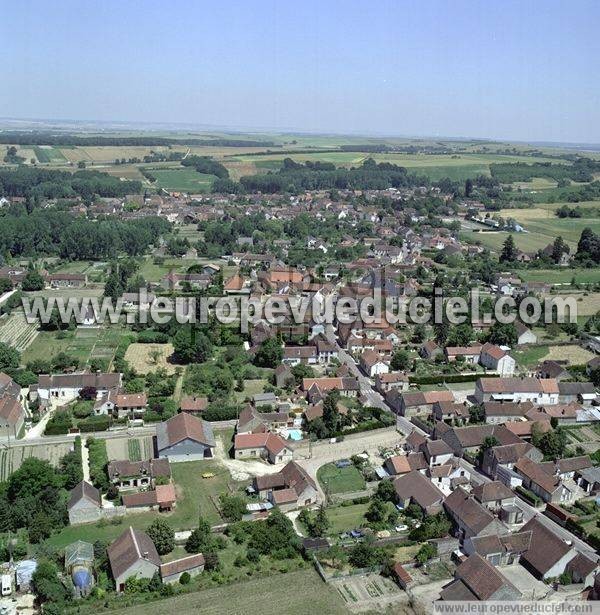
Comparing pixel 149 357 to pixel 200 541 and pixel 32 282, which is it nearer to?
pixel 200 541

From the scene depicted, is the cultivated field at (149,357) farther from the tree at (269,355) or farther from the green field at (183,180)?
the green field at (183,180)

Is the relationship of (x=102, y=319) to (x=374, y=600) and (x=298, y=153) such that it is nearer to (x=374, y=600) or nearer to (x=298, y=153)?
(x=374, y=600)

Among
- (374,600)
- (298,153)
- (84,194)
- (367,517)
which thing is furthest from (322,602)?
(298,153)

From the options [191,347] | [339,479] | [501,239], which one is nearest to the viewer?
[339,479]

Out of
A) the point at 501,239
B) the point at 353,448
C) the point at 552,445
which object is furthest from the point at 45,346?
the point at 501,239

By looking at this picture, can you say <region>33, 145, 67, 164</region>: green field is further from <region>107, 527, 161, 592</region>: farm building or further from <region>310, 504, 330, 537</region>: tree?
<region>310, 504, 330, 537</region>: tree

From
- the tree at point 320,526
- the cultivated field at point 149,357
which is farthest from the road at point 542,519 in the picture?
the cultivated field at point 149,357
